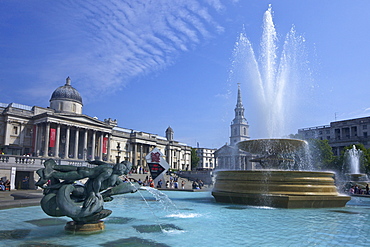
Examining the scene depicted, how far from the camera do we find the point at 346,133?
7406cm

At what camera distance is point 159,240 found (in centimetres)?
602

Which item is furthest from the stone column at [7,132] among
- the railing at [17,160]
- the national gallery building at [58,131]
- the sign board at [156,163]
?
the sign board at [156,163]

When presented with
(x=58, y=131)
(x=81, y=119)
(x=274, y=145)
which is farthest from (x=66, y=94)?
(x=274, y=145)

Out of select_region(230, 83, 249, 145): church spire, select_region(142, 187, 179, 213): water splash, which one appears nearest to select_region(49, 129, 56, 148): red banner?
select_region(142, 187, 179, 213): water splash

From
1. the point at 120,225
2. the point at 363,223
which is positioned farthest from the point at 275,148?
the point at 120,225

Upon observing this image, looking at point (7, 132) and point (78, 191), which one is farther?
point (7, 132)

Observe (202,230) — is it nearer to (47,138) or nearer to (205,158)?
(47,138)

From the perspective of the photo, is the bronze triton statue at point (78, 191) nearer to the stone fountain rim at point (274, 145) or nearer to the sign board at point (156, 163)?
the stone fountain rim at point (274, 145)

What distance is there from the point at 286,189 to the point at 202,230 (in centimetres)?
512

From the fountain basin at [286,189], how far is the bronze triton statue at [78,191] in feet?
19.2

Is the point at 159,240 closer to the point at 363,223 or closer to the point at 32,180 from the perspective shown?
the point at 363,223

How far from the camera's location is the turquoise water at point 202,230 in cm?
584

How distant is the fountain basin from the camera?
36.0 ft

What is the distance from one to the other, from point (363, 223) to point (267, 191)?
3.40m
